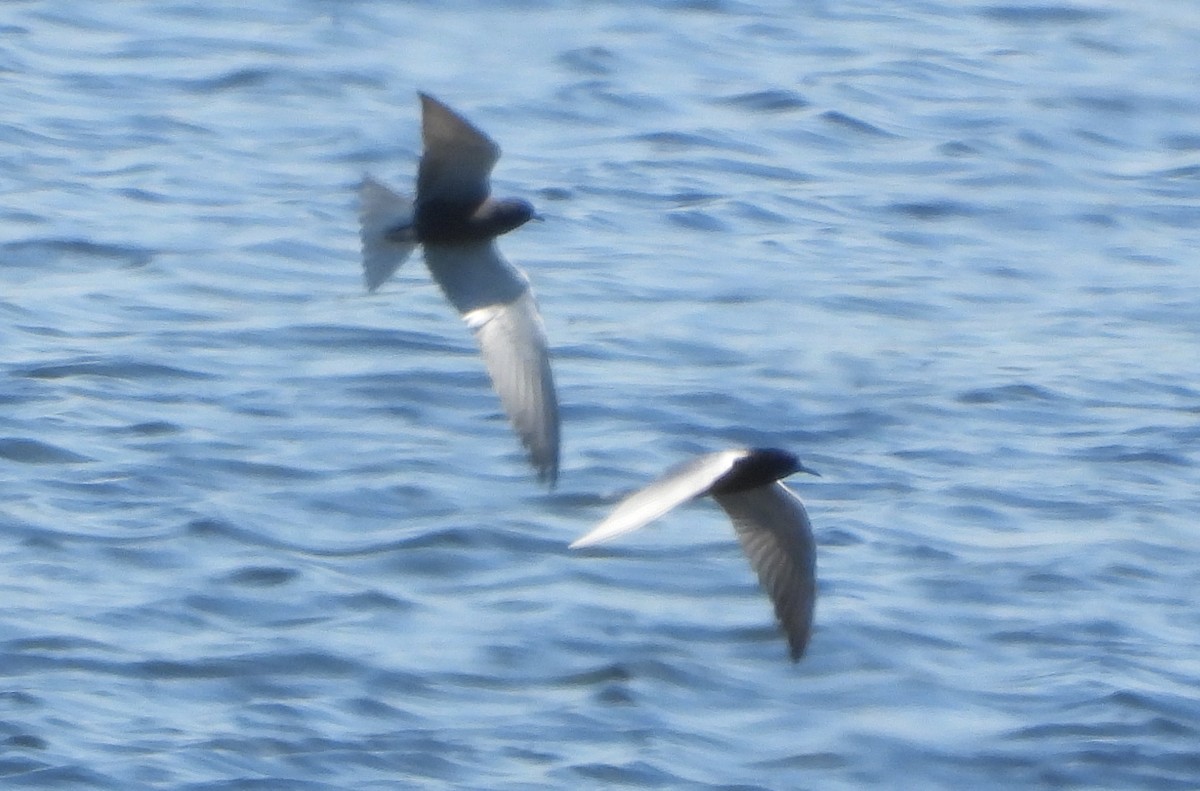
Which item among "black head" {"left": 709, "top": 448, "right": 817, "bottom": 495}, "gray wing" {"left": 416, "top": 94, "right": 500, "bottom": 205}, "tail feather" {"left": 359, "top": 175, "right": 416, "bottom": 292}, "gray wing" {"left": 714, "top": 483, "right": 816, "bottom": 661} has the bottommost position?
"gray wing" {"left": 714, "top": 483, "right": 816, "bottom": 661}

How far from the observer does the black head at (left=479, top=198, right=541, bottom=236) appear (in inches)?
293

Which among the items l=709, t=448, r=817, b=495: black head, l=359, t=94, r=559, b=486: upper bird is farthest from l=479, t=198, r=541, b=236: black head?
l=709, t=448, r=817, b=495: black head

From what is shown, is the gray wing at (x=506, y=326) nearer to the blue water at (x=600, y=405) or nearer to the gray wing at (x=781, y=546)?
the gray wing at (x=781, y=546)

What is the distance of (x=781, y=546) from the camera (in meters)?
7.03

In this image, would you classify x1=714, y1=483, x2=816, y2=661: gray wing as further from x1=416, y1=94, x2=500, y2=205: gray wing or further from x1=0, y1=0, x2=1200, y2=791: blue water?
x1=416, y1=94, x2=500, y2=205: gray wing

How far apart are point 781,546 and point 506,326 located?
0.98m

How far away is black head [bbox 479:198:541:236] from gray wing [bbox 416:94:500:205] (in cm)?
4

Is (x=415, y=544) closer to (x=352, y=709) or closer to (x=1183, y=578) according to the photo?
(x=352, y=709)

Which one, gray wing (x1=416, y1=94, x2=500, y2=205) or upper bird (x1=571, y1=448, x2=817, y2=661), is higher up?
gray wing (x1=416, y1=94, x2=500, y2=205)

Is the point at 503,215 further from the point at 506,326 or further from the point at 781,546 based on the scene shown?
the point at 781,546

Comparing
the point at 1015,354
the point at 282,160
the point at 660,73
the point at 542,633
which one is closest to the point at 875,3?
the point at 660,73

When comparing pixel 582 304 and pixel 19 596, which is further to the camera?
pixel 582 304

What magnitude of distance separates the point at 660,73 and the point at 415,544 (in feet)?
19.4

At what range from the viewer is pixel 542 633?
8.11 meters
